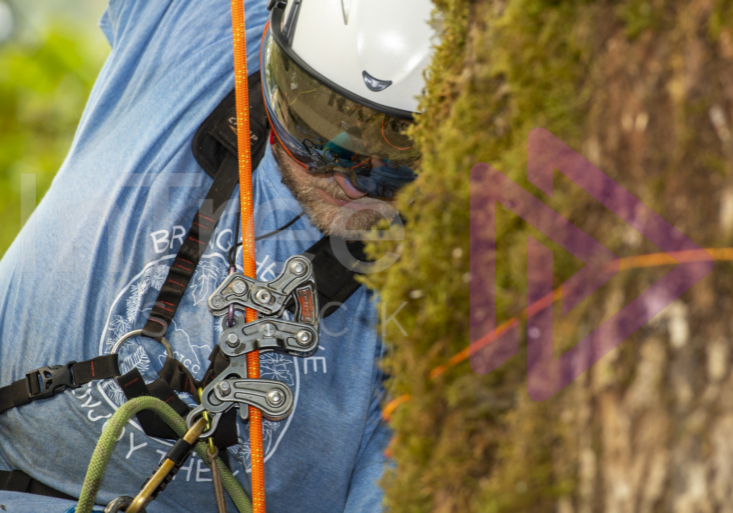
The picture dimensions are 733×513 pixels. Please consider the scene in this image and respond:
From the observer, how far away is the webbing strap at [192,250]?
141cm

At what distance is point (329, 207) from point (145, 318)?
1.91ft

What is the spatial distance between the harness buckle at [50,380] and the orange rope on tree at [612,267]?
112cm

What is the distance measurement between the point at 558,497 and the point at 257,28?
1695 millimetres

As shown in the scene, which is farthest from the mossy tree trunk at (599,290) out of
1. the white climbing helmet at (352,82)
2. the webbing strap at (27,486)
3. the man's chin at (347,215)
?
the webbing strap at (27,486)

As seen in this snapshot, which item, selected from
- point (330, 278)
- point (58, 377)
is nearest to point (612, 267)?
point (330, 278)

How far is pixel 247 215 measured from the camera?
1.21m

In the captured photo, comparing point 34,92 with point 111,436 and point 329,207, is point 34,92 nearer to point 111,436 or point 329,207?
point 329,207

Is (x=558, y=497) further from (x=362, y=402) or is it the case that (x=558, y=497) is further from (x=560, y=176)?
(x=362, y=402)

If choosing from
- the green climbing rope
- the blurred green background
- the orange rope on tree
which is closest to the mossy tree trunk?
the orange rope on tree

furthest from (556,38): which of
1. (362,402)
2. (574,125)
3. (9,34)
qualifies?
(9,34)

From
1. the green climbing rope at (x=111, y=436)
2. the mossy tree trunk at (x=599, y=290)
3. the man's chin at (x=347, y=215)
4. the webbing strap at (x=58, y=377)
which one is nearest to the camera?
the mossy tree trunk at (x=599, y=290)

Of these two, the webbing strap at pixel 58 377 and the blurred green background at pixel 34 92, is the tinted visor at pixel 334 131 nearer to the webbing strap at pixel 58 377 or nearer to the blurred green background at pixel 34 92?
the webbing strap at pixel 58 377

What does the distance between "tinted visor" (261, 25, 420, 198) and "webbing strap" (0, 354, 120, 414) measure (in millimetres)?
737

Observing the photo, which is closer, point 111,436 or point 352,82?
point 111,436
